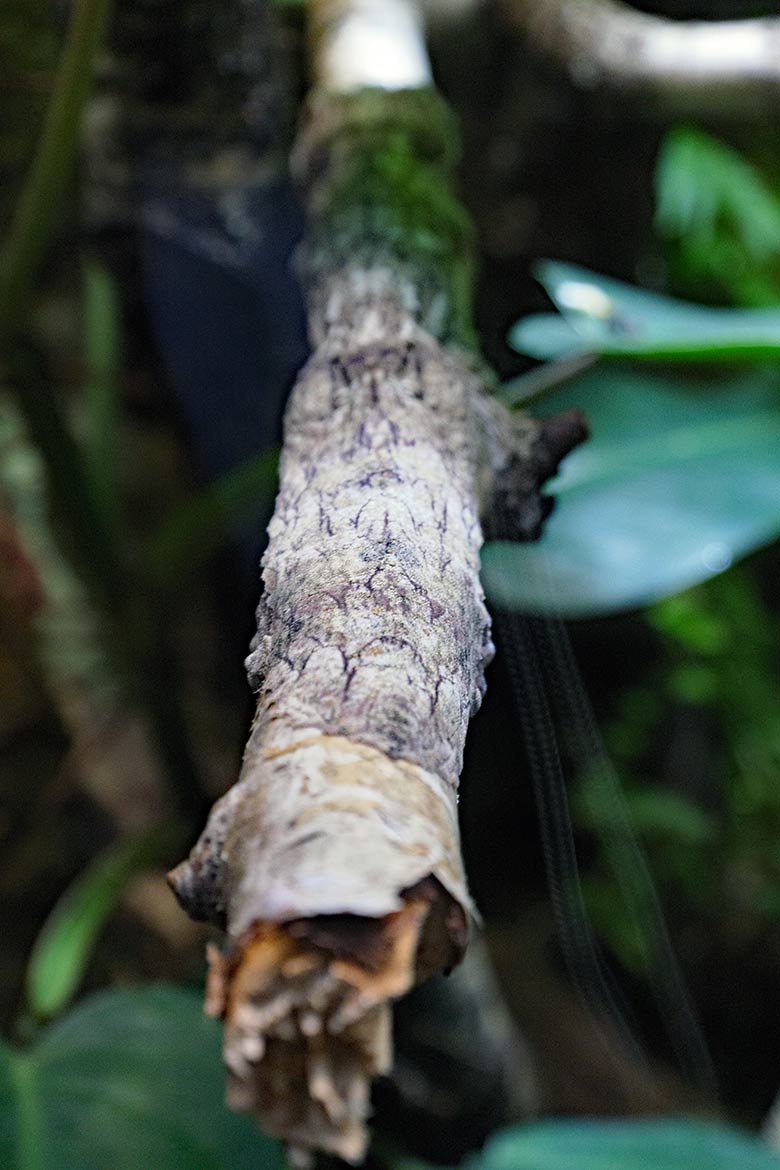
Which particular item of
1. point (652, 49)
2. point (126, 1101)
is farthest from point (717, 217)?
point (126, 1101)

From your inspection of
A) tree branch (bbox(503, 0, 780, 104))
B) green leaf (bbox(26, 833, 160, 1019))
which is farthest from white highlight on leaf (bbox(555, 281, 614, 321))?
green leaf (bbox(26, 833, 160, 1019))

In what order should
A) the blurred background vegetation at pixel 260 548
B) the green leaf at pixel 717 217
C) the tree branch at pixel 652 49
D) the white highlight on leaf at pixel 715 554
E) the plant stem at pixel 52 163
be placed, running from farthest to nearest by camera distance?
the green leaf at pixel 717 217 → the tree branch at pixel 652 49 → the white highlight on leaf at pixel 715 554 → the blurred background vegetation at pixel 260 548 → the plant stem at pixel 52 163

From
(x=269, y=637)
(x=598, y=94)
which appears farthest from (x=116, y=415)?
(x=269, y=637)

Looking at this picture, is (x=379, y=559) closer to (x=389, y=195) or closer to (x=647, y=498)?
(x=389, y=195)

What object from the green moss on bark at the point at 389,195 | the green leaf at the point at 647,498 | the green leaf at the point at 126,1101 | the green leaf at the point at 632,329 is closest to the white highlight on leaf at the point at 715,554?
the green leaf at the point at 647,498

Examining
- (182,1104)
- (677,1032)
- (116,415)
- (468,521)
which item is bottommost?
(677,1032)

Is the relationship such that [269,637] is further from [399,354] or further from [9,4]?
[9,4]

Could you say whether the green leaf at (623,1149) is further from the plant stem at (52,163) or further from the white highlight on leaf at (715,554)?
the plant stem at (52,163)
